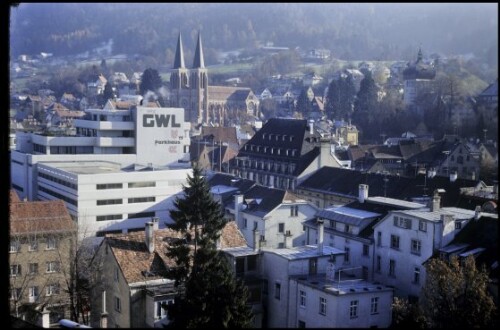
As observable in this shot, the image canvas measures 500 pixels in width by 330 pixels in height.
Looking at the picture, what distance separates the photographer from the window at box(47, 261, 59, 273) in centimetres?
1503

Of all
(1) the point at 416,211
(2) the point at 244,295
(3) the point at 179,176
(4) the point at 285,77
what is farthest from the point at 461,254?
(4) the point at 285,77

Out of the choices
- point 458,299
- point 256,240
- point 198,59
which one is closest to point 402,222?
point 256,240

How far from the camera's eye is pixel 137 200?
22797 mm

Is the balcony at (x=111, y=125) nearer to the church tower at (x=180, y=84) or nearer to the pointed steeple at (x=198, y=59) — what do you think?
the church tower at (x=180, y=84)

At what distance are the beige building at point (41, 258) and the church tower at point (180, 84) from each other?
44730 millimetres

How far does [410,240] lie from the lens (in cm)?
1368

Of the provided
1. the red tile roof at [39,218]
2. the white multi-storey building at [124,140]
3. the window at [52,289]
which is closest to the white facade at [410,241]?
the window at [52,289]

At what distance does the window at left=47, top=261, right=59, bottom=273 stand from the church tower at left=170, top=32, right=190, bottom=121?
149 feet

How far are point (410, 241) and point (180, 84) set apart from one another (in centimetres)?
4923

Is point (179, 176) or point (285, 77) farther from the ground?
point (285, 77)

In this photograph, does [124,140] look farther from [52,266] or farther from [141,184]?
[52,266]

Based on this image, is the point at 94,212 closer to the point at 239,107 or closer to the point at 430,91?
the point at 430,91

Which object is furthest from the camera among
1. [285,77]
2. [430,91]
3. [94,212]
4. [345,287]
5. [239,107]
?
[285,77]

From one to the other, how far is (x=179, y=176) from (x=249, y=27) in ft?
178
